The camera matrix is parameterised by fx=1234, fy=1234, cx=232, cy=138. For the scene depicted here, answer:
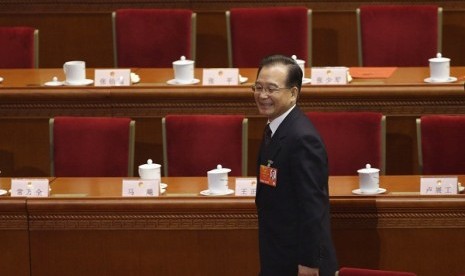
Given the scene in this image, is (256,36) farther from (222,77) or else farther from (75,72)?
(75,72)

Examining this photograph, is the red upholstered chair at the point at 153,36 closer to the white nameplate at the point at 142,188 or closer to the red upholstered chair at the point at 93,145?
the red upholstered chair at the point at 93,145

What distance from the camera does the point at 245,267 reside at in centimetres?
267

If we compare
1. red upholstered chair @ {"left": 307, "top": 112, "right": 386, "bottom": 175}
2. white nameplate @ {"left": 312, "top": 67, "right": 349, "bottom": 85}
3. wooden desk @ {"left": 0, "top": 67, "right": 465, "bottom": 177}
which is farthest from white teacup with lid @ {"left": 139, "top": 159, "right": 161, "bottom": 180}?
white nameplate @ {"left": 312, "top": 67, "right": 349, "bottom": 85}

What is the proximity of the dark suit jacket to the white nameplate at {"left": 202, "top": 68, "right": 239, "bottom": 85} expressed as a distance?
40.5 inches

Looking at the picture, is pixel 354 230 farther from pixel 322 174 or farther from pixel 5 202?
pixel 5 202

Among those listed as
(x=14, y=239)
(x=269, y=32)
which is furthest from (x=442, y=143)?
(x=14, y=239)

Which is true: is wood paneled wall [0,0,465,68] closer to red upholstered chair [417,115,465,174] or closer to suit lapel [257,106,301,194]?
red upholstered chair [417,115,465,174]

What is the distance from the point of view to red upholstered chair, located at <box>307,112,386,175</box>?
3.06 metres

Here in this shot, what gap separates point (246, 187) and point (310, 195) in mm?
452

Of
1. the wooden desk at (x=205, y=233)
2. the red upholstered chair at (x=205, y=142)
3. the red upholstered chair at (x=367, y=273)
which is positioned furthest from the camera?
the red upholstered chair at (x=205, y=142)

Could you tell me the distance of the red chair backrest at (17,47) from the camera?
3801 mm

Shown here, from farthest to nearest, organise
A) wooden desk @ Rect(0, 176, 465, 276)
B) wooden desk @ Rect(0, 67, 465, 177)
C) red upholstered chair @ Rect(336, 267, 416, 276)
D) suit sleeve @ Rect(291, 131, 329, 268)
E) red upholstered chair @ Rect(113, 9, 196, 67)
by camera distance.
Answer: red upholstered chair @ Rect(113, 9, 196, 67) < wooden desk @ Rect(0, 67, 465, 177) < wooden desk @ Rect(0, 176, 465, 276) < suit sleeve @ Rect(291, 131, 329, 268) < red upholstered chair @ Rect(336, 267, 416, 276)

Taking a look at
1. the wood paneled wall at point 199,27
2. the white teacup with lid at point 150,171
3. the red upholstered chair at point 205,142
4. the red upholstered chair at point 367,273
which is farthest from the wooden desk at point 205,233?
the wood paneled wall at point 199,27

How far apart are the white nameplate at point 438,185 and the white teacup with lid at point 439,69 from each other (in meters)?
0.71
